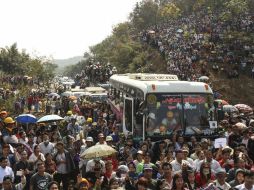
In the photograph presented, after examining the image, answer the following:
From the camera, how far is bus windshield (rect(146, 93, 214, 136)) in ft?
49.2

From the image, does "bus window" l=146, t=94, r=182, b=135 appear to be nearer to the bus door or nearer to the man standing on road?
the bus door

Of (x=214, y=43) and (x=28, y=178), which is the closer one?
(x=28, y=178)

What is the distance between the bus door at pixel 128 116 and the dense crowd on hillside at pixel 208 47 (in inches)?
628

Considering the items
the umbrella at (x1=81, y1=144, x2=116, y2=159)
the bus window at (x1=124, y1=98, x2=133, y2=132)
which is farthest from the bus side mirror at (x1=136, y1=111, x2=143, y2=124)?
the umbrella at (x1=81, y1=144, x2=116, y2=159)

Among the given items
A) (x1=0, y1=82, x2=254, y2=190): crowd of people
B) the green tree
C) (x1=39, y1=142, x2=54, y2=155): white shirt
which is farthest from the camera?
the green tree

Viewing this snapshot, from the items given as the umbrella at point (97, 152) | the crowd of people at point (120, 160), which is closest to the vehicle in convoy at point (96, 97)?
the crowd of people at point (120, 160)

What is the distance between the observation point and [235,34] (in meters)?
39.5

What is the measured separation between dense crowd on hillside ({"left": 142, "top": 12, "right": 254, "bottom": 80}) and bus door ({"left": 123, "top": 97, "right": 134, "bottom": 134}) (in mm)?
15957

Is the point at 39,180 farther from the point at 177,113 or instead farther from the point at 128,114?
the point at 128,114

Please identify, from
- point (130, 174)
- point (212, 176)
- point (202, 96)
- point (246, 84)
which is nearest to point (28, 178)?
point (130, 174)

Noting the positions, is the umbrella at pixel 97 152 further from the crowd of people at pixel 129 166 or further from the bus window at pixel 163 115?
the bus window at pixel 163 115

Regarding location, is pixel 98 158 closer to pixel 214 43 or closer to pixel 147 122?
pixel 147 122

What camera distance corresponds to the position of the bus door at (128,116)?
16763mm

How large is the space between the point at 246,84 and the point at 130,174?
27.0 m
